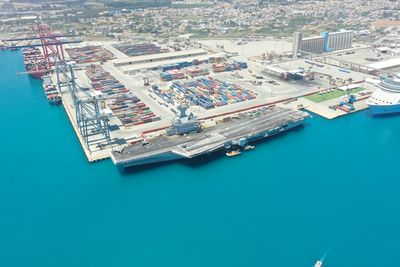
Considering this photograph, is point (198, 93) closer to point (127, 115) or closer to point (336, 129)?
point (127, 115)

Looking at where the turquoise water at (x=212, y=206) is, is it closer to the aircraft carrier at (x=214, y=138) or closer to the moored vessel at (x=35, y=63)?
the aircraft carrier at (x=214, y=138)

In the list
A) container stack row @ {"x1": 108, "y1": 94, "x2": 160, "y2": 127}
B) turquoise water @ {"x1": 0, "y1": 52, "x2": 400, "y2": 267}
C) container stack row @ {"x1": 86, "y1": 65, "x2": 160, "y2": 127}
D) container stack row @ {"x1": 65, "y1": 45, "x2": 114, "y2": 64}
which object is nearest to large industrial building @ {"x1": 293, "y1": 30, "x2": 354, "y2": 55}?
turquoise water @ {"x1": 0, "y1": 52, "x2": 400, "y2": 267}

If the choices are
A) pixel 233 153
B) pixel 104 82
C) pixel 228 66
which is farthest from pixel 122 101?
pixel 228 66

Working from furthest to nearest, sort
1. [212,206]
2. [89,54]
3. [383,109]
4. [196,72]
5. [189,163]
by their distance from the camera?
[89,54]
[196,72]
[383,109]
[189,163]
[212,206]

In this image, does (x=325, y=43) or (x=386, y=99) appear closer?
(x=386, y=99)

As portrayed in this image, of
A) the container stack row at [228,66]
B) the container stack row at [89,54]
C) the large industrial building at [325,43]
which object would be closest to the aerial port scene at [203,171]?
the container stack row at [228,66]

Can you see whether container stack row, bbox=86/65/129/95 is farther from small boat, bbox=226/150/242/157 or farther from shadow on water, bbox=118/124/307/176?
small boat, bbox=226/150/242/157

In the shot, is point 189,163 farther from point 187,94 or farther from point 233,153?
point 187,94
